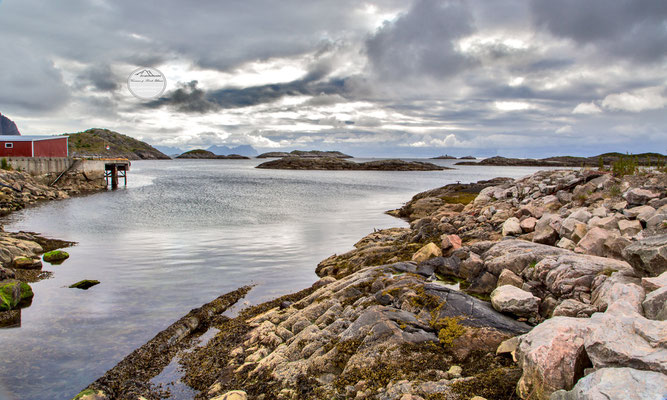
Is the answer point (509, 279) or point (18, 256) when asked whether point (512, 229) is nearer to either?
point (509, 279)

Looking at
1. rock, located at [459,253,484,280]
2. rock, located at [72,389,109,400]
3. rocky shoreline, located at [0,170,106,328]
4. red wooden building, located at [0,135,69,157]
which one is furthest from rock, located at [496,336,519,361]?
red wooden building, located at [0,135,69,157]

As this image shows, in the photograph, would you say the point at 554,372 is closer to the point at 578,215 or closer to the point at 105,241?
the point at 578,215

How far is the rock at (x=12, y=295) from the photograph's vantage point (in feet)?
48.5

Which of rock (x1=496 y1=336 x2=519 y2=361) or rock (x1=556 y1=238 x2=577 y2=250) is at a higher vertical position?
rock (x1=556 y1=238 x2=577 y2=250)

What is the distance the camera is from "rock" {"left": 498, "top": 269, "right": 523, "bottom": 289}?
9422 mm

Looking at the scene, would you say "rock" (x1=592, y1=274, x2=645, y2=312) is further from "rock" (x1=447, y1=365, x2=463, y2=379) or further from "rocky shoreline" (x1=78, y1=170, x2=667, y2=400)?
"rock" (x1=447, y1=365, x2=463, y2=379)

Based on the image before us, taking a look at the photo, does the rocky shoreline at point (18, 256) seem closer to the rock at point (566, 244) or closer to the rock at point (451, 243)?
the rock at point (451, 243)

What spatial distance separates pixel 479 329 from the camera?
297 inches

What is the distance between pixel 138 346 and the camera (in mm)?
11922

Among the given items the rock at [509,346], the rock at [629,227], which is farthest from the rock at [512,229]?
the rock at [509,346]

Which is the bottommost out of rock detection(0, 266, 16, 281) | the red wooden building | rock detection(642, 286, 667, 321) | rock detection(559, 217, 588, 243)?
rock detection(0, 266, 16, 281)

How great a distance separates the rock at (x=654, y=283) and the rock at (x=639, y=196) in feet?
29.0

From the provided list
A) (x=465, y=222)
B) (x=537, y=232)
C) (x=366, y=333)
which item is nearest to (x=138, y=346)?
(x=366, y=333)

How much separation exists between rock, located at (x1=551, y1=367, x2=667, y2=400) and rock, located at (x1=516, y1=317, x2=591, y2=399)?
0.50 m
